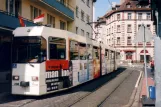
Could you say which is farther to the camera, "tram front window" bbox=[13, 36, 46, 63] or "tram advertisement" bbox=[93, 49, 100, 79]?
"tram advertisement" bbox=[93, 49, 100, 79]

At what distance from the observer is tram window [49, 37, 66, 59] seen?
11539 mm

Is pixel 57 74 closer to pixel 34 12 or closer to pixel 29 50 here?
pixel 29 50

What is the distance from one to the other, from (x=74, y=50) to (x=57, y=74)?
2.28 meters

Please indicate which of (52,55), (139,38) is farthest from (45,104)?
(139,38)

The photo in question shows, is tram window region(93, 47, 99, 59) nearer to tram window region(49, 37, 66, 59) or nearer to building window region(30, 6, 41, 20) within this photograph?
building window region(30, 6, 41, 20)

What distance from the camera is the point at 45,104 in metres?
10.1

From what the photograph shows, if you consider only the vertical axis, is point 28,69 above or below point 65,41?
below

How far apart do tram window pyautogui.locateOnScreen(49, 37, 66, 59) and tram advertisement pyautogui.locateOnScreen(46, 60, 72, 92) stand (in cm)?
26

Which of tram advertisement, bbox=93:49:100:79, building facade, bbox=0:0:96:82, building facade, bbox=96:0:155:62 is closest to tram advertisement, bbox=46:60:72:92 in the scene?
building facade, bbox=0:0:96:82

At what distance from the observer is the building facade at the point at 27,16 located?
Result: 1650cm

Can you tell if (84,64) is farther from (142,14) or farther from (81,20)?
(142,14)

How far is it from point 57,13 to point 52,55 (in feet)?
51.9

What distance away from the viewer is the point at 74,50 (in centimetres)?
1377

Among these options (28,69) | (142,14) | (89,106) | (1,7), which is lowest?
(89,106)
